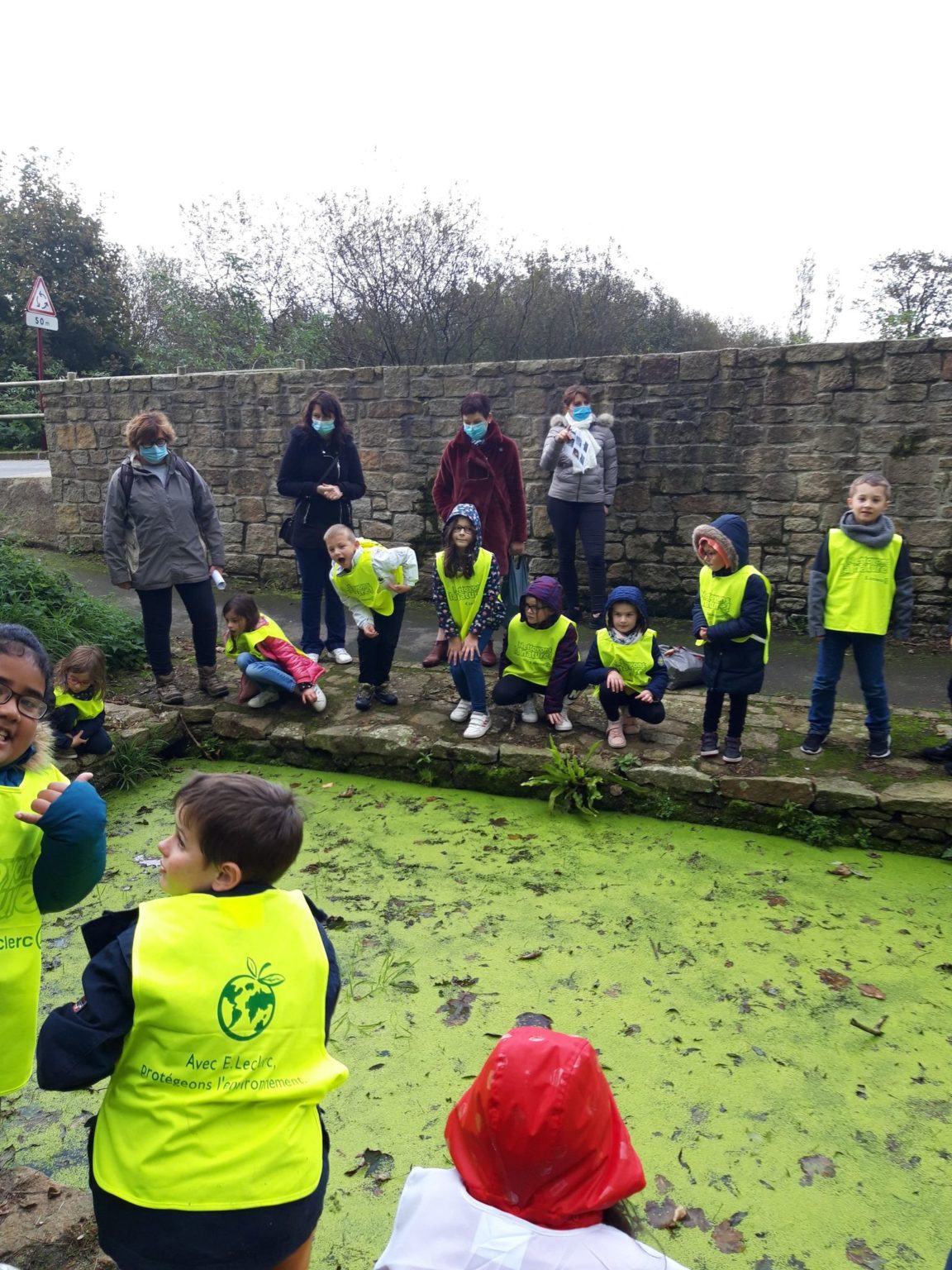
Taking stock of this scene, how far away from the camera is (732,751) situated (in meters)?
4.24

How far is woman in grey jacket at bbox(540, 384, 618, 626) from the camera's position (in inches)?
252

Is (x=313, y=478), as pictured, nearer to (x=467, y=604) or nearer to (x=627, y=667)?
(x=467, y=604)

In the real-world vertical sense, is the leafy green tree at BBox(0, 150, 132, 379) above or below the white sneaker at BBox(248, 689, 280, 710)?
above

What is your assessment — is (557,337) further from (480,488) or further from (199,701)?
(199,701)

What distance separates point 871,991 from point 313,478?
430 centimetres

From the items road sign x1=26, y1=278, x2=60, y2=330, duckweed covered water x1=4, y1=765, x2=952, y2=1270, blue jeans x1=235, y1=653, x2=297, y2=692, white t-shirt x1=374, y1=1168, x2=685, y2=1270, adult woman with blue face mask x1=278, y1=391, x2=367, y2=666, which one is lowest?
duckweed covered water x1=4, y1=765, x2=952, y2=1270

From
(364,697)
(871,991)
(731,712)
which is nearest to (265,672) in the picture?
(364,697)

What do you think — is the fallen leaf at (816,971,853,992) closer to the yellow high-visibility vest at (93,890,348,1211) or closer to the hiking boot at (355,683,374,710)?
the yellow high-visibility vest at (93,890,348,1211)

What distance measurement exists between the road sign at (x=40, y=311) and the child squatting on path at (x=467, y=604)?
8.65m

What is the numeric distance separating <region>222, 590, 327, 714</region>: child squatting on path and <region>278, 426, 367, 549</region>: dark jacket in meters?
0.82

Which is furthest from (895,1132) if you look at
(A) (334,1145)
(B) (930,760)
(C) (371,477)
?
(C) (371,477)

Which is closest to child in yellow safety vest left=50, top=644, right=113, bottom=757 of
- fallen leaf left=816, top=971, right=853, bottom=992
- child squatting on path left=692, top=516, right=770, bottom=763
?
child squatting on path left=692, top=516, right=770, bottom=763

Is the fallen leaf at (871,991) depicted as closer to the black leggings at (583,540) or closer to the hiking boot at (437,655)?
the hiking boot at (437,655)

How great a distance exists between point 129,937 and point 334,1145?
1.25 meters
